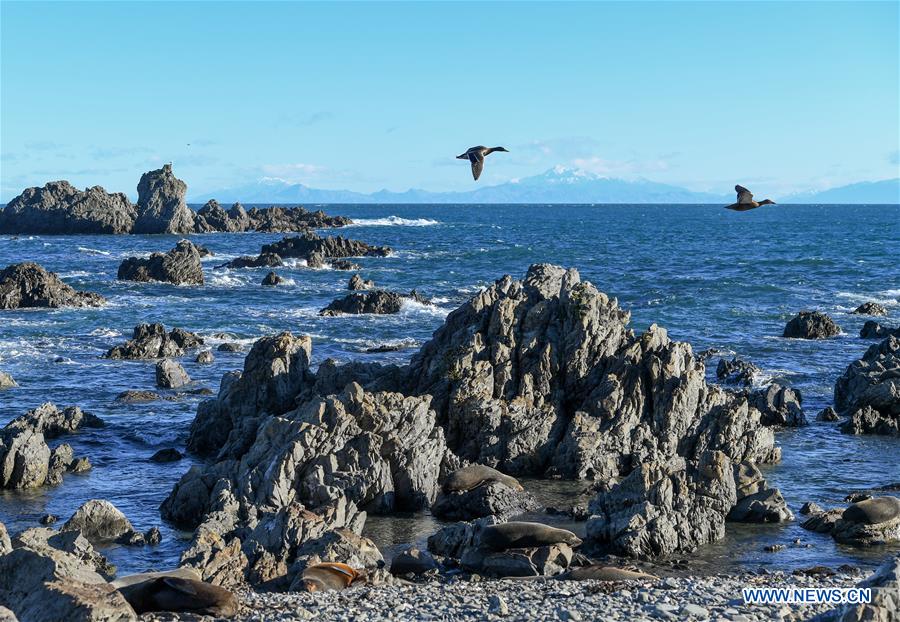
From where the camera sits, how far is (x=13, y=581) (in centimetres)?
1552

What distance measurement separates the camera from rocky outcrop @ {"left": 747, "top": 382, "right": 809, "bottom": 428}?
3150 centimetres

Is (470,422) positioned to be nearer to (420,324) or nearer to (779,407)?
(779,407)

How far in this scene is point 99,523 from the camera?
21.3 meters

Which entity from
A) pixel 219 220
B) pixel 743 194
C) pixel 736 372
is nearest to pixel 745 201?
pixel 743 194

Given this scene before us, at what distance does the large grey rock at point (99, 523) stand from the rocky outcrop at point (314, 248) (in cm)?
6756

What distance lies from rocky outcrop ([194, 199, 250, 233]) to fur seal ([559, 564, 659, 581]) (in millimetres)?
132573

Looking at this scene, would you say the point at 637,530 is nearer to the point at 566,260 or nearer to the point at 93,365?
the point at 93,365

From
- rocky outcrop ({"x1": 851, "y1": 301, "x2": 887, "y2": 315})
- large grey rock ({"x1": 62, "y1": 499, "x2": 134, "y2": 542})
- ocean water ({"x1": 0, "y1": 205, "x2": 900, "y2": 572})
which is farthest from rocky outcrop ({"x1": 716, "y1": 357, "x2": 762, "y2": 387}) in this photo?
large grey rock ({"x1": 62, "y1": 499, "x2": 134, "y2": 542})

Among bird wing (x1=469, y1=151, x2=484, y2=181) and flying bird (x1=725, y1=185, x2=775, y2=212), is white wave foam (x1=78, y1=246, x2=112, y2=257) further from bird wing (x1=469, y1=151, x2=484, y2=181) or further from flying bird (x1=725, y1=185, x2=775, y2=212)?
flying bird (x1=725, y1=185, x2=775, y2=212)

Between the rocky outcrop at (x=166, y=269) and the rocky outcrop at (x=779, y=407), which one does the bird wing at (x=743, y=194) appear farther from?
the rocky outcrop at (x=166, y=269)

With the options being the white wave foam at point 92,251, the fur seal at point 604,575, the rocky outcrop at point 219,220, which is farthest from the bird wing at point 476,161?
the rocky outcrop at point 219,220

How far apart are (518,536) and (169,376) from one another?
2086 cm

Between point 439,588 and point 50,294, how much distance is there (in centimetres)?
4794

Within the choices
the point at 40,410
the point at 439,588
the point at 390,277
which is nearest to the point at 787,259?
the point at 390,277
